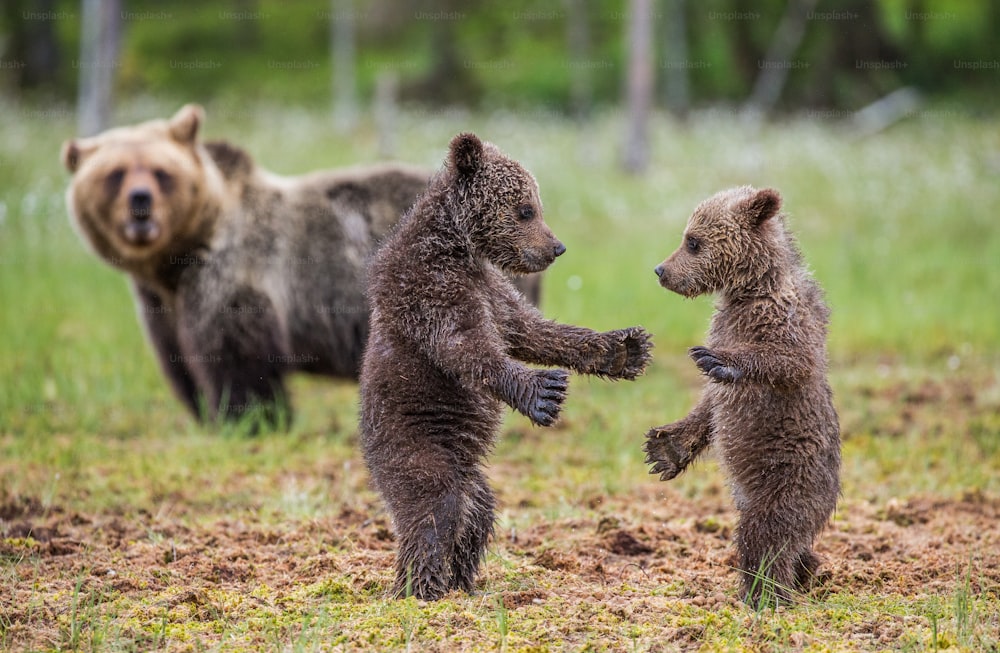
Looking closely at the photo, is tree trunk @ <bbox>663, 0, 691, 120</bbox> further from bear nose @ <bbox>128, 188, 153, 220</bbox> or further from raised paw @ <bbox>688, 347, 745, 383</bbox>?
raised paw @ <bbox>688, 347, 745, 383</bbox>

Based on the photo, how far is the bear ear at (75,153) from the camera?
8.36 metres

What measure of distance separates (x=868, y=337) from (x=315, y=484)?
20.2 ft

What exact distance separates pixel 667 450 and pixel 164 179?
4.83 metres

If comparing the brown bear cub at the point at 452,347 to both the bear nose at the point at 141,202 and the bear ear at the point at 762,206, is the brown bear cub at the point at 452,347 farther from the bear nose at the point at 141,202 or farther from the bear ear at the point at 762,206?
the bear nose at the point at 141,202

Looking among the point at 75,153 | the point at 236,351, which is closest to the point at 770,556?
the point at 236,351

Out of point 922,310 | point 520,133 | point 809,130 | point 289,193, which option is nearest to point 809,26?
point 809,130

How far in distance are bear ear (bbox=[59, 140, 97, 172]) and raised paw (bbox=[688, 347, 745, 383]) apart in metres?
5.84

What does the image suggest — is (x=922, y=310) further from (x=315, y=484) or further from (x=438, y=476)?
(x=438, y=476)

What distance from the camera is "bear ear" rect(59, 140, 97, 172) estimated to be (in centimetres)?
836

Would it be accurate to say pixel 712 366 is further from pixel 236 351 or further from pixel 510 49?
pixel 510 49

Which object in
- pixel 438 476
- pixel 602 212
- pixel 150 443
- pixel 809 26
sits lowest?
pixel 150 443

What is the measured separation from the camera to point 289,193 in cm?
848

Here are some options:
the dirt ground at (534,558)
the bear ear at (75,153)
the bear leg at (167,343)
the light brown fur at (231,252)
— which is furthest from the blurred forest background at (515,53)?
the dirt ground at (534,558)

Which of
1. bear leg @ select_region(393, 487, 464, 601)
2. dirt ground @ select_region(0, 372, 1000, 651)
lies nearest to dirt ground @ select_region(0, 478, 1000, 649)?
dirt ground @ select_region(0, 372, 1000, 651)
